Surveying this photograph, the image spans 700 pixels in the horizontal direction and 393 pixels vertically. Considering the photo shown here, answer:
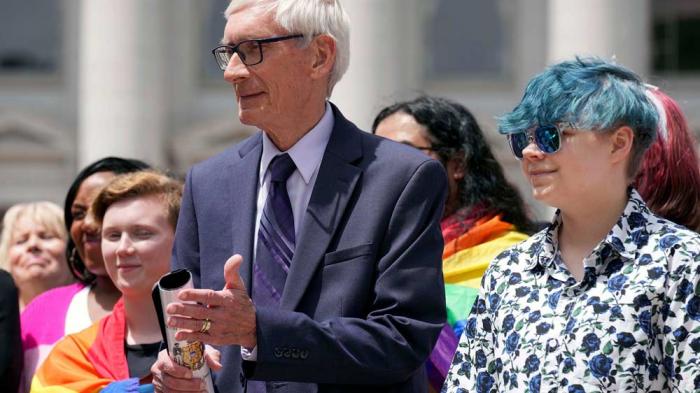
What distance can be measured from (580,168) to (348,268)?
74cm

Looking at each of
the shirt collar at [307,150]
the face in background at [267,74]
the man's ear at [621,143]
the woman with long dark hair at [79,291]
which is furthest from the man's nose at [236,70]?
the woman with long dark hair at [79,291]

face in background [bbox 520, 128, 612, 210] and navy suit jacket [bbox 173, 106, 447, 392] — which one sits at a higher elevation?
face in background [bbox 520, 128, 612, 210]

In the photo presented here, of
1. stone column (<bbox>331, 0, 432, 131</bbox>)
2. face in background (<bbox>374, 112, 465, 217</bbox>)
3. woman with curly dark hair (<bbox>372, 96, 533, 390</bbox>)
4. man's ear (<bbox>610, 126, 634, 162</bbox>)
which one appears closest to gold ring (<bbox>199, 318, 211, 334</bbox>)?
man's ear (<bbox>610, 126, 634, 162</bbox>)

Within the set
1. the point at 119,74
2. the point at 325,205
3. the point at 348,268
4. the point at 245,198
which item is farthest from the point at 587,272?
the point at 119,74

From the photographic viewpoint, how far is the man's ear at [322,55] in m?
4.46

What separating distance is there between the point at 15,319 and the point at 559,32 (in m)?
14.7

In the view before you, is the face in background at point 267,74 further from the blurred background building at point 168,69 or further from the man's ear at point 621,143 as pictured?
the blurred background building at point 168,69

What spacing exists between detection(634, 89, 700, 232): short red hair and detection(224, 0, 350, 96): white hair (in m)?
0.98

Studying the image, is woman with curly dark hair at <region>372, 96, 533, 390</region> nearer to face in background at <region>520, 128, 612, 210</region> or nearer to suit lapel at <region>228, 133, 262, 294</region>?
suit lapel at <region>228, 133, 262, 294</region>

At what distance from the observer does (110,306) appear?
644 cm

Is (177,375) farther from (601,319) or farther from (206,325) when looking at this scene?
(601,319)

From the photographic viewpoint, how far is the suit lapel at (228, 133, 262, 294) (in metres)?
4.45

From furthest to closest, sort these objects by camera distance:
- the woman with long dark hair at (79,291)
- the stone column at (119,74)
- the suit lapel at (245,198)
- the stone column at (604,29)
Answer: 1. the stone column at (119,74)
2. the stone column at (604,29)
3. the woman with long dark hair at (79,291)
4. the suit lapel at (245,198)

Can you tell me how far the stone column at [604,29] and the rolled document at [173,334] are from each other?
49.3ft
